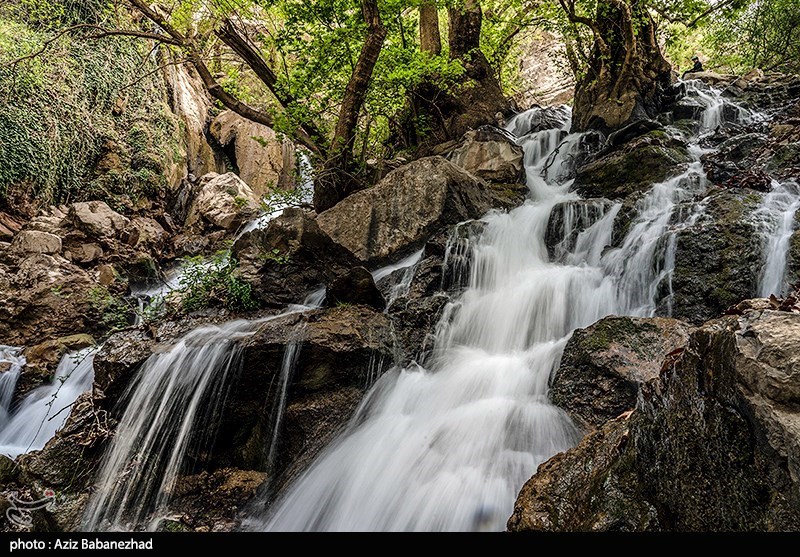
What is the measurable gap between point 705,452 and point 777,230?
170 inches

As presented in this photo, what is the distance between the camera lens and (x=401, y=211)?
7238 millimetres

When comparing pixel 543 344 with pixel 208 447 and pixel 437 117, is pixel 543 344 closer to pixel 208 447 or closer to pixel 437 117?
pixel 208 447

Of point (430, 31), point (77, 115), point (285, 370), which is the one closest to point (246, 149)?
point (77, 115)

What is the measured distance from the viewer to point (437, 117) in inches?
447

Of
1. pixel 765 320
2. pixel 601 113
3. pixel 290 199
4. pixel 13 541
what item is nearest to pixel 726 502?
pixel 765 320

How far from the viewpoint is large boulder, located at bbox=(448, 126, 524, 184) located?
30.8ft

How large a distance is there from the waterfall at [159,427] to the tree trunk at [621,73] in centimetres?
948

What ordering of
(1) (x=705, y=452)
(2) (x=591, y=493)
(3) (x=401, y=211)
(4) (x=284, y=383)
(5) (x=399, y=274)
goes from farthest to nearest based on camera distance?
(3) (x=401, y=211)
(5) (x=399, y=274)
(4) (x=284, y=383)
(2) (x=591, y=493)
(1) (x=705, y=452)

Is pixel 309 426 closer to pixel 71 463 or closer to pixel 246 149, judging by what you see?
pixel 71 463

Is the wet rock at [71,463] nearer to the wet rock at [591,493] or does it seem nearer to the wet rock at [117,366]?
the wet rock at [117,366]

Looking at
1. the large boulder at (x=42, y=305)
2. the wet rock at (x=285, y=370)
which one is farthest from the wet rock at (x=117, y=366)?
the large boulder at (x=42, y=305)

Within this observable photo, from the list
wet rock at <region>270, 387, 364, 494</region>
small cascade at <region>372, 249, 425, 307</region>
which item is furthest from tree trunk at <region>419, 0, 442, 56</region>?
wet rock at <region>270, 387, 364, 494</region>

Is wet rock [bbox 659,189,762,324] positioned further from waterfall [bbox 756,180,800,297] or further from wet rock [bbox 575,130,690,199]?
wet rock [bbox 575,130,690,199]

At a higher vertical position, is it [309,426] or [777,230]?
[777,230]
